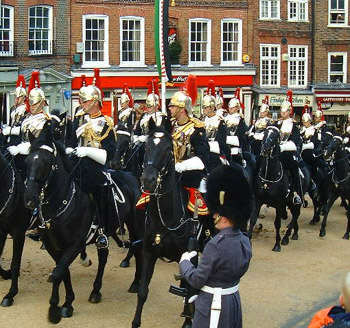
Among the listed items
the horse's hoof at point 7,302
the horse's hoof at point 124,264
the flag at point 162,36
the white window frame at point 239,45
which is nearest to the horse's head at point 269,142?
the flag at point 162,36

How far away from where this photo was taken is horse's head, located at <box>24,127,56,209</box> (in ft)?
24.6

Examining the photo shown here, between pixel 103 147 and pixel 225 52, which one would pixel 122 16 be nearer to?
pixel 225 52

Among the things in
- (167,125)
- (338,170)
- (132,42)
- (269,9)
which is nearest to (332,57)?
(269,9)

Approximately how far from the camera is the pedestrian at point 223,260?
5.24 metres

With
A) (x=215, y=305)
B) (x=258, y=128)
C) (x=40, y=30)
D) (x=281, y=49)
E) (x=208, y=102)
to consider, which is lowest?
(x=215, y=305)

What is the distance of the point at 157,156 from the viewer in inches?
293

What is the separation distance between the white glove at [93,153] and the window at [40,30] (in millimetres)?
20287

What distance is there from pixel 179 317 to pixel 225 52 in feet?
81.7

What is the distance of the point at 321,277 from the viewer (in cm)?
1059

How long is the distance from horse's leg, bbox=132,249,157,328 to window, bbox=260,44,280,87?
86.1 feet

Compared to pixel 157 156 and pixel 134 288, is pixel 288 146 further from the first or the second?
pixel 157 156

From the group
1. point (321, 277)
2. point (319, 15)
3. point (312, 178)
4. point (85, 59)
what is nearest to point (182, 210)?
point (321, 277)

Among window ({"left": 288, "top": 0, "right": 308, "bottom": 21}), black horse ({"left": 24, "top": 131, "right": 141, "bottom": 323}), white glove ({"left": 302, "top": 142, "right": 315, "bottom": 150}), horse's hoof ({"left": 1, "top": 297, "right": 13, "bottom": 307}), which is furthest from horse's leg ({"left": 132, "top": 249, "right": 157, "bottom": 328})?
window ({"left": 288, "top": 0, "right": 308, "bottom": 21})

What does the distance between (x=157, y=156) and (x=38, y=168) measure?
140cm
